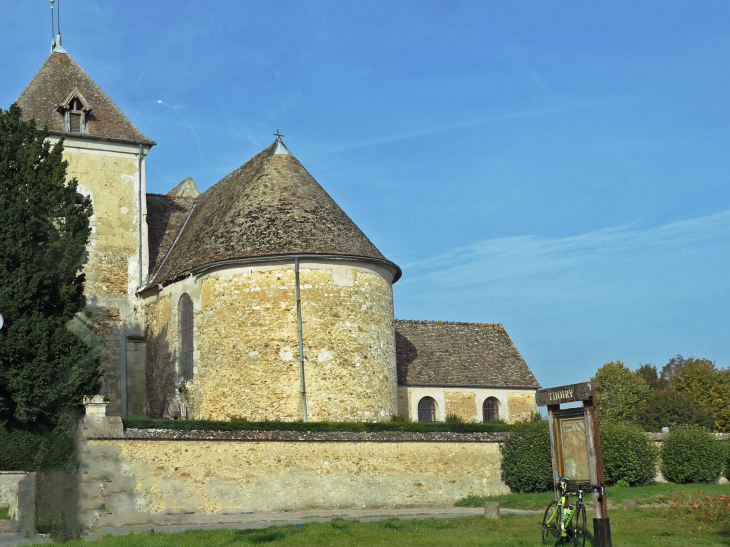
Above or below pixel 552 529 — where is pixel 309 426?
above

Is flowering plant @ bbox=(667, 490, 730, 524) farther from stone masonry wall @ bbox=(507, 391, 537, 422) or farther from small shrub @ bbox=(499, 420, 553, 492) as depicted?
stone masonry wall @ bbox=(507, 391, 537, 422)

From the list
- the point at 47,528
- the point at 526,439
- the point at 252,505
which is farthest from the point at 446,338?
the point at 47,528

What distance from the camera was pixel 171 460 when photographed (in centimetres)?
1952

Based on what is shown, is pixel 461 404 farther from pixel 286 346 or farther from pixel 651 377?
pixel 651 377

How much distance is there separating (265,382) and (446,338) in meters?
13.7

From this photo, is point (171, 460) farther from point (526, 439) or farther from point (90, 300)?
point (90, 300)

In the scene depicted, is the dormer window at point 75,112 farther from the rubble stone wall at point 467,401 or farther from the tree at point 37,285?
the rubble stone wall at point 467,401

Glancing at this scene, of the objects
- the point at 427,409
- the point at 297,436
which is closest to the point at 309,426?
the point at 297,436

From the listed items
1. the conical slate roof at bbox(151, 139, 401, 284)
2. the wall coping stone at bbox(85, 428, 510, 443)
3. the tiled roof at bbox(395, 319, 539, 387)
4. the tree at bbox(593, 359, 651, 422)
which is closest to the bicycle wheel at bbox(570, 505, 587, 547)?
the wall coping stone at bbox(85, 428, 510, 443)

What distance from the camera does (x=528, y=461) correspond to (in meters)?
23.2

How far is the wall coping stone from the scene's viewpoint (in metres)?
19.3

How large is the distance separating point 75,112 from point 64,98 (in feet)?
2.39

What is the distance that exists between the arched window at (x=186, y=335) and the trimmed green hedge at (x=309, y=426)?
5.74 metres

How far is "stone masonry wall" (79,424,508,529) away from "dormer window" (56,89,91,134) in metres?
15.6
